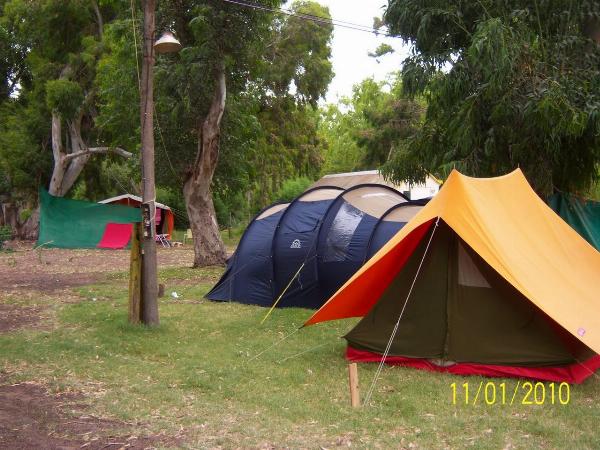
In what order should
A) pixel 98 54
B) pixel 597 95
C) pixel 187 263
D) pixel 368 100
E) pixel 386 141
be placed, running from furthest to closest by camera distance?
1. pixel 368 100
2. pixel 386 141
3. pixel 98 54
4. pixel 187 263
5. pixel 597 95

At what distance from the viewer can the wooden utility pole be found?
29.0 ft

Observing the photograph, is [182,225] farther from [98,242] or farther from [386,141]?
[98,242]

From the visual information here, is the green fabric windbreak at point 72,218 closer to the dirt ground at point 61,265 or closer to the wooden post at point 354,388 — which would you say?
the dirt ground at point 61,265

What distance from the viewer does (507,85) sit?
9.73m

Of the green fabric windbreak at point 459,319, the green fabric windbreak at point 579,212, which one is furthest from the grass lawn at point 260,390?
the green fabric windbreak at point 579,212

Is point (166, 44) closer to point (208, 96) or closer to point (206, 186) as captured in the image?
point (208, 96)

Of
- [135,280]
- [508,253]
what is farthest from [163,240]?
[508,253]

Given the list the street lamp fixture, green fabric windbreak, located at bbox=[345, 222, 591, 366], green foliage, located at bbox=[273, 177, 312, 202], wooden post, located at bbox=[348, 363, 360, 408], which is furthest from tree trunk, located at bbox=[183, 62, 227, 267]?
green foliage, located at bbox=[273, 177, 312, 202]

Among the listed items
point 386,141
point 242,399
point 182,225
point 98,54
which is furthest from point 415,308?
point 182,225

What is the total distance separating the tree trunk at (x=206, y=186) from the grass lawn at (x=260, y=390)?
7.29m

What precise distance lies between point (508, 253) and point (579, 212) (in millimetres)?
5399

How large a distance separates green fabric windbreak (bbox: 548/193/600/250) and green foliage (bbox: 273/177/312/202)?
86.3ft

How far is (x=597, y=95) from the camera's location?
9.30 m

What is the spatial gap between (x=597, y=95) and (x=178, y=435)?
756 centimetres
